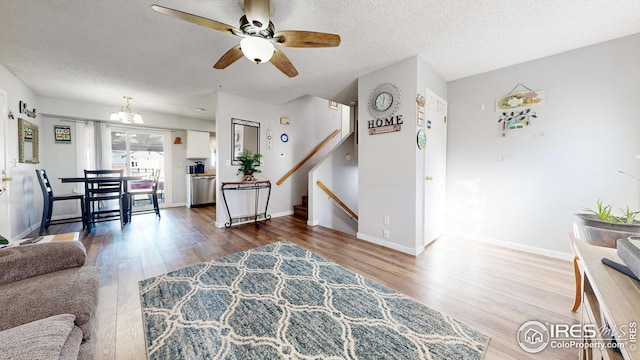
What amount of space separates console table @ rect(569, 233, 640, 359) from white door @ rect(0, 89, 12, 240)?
514cm

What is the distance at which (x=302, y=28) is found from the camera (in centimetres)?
212

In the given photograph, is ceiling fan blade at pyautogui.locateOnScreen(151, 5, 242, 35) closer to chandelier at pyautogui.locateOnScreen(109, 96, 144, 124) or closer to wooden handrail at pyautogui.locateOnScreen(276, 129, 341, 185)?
wooden handrail at pyautogui.locateOnScreen(276, 129, 341, 185)

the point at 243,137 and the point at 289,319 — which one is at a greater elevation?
the point at 243,137

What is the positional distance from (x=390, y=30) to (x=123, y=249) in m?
4.10

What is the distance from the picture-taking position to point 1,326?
0.86m

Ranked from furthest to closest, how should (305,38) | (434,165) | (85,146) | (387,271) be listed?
(85,146) → (434,165) → (387,271) → (305,38)

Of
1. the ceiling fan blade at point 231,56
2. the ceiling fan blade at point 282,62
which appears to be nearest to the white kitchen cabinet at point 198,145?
the ceiling fan blade at point 231,56

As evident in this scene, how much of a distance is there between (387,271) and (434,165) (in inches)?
66.0

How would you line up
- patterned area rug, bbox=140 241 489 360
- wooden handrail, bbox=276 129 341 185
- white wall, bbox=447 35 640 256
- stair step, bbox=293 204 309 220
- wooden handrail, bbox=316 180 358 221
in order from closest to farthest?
patterned area rug, bbox=140 241 489 360, white wall, bbox=447 35 640 256, wooden handrail, bbox=316 180 358 221, stair step, bbox=293 204 309 220, wooden handrail, bbox=276 129 341 185

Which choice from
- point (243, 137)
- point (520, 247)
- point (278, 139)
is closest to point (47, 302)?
point (243, 137)

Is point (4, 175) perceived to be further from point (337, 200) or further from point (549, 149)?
point (549, 149)

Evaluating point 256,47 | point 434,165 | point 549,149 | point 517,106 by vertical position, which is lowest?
point 434,165

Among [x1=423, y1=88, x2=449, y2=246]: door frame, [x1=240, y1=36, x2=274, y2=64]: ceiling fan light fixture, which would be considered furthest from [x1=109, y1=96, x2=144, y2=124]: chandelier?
[x1=423, y1=88, x2=449, y2=246]: door frame

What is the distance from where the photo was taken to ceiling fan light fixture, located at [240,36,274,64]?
167 centimetres
